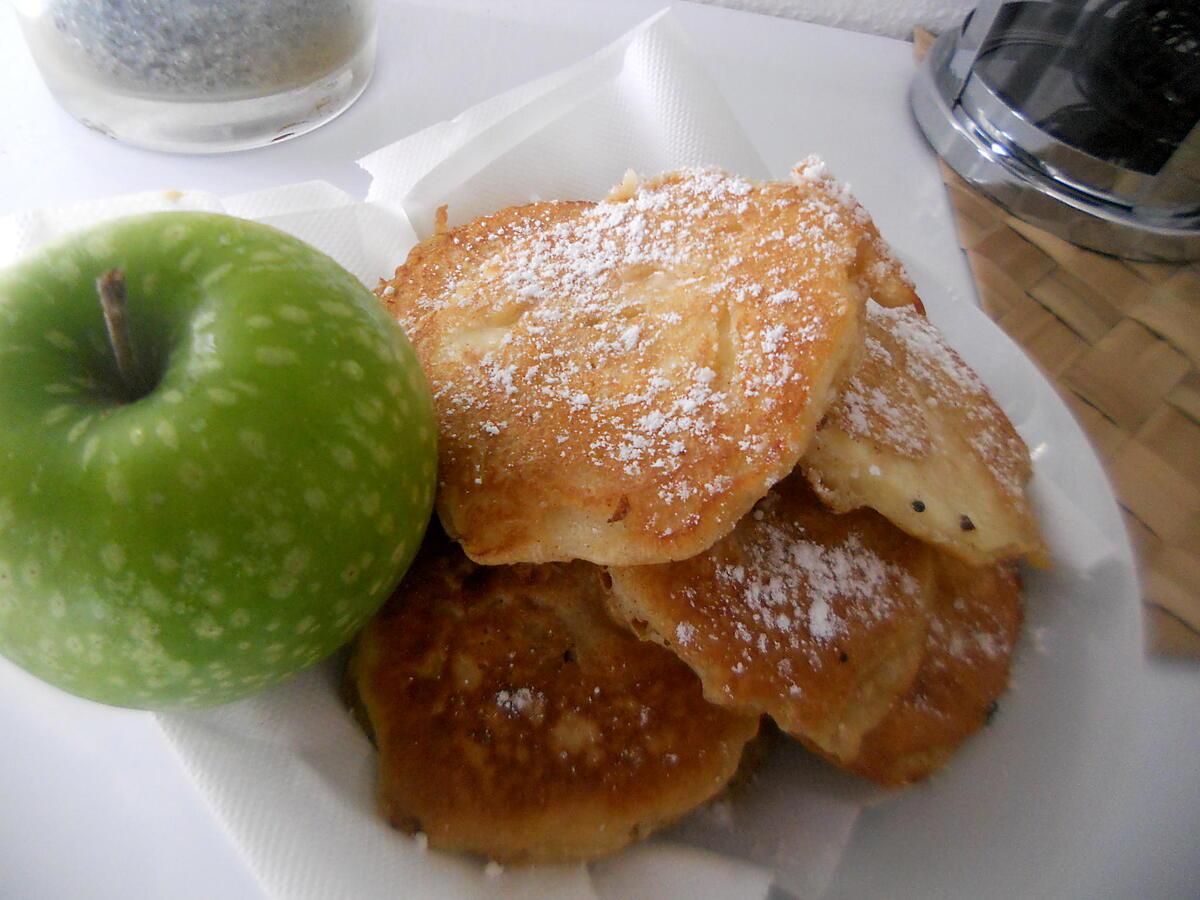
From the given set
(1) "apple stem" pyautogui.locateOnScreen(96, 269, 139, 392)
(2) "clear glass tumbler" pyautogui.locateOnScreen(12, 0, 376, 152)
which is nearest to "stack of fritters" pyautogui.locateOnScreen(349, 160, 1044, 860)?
(1) "apple stem" pyautogui.locateOnScreen(96, 269, 139, 392)

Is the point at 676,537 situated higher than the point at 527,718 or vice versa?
the point at 676,537

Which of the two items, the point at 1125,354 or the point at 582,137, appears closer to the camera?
the point at 582,137

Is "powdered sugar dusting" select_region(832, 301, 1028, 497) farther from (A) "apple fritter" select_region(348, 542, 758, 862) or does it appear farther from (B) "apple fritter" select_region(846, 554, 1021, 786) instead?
(A) "apple fritter" select_region(348, 542, 758, 862)

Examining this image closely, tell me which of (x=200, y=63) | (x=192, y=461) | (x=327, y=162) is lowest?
(x=327, y=162)

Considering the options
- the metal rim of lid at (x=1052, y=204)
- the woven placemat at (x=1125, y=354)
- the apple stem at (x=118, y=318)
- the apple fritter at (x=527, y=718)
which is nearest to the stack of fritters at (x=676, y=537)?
the apple fritter at (x=527, y=718)

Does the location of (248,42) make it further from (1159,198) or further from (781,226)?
(1159,198)

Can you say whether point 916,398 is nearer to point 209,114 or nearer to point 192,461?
point 192,461

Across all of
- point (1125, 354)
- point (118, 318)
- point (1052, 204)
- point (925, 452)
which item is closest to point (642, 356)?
point (925, 452)

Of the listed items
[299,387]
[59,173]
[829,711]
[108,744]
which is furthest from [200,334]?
[59,173]

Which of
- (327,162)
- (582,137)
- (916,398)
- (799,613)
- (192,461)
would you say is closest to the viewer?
(192,461)
